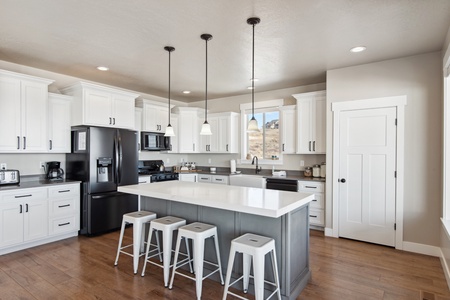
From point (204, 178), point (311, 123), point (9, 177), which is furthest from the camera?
point (204, 178)

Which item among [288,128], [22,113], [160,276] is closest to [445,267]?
[288,128]

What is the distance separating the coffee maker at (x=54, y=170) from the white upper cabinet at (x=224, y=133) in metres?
3.05

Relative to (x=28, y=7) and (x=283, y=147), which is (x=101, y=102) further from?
(x=283, y=147)

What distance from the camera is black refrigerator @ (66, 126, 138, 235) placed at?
4164 millimetres

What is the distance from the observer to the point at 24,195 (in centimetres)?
355

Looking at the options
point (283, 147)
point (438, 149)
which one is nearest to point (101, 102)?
point (283, 147)

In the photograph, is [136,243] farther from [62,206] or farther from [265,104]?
[265,104]

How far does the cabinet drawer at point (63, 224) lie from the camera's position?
3859mm

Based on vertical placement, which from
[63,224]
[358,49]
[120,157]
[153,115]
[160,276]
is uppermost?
[358,49]

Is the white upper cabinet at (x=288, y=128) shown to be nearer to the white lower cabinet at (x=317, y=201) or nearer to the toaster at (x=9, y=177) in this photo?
the white lower cabinet at (x=317, y=201)

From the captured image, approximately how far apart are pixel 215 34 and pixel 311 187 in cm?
290

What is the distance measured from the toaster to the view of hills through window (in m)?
4.09

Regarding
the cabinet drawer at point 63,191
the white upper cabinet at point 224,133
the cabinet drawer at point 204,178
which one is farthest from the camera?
the white upper cabinet at point 224,133

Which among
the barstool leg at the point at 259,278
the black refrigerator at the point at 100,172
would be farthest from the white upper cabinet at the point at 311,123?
the black refrigerator at the point at 100,172
